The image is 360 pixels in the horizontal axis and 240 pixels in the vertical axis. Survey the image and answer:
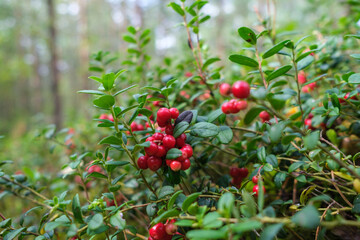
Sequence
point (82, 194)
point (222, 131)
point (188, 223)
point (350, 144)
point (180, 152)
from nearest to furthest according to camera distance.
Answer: point (188, 223) → point (180, 152) → point (222, 131) → point (350, 144) → point (82, 194)

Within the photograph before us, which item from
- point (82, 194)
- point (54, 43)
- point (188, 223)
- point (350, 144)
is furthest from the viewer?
point (54, 43)

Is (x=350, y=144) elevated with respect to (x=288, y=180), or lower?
elevated

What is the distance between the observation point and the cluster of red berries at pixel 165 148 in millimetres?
815

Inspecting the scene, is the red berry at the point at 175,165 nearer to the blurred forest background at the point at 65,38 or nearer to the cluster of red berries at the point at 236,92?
the cluster of red berries at the point at 236,92

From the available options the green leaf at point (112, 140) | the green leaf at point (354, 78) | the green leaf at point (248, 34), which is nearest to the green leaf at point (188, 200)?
the green leaf at point (112, 140)

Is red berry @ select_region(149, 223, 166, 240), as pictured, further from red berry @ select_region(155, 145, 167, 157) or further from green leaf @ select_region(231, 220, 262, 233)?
green leaf @ select_region(231, 220, 262, 233)

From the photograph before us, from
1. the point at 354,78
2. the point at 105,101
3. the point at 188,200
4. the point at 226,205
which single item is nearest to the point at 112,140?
the point at 105,101

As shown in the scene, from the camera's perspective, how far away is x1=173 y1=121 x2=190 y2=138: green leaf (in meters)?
0.83

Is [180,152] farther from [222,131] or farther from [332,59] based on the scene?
[332,59]

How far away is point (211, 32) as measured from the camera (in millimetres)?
18828

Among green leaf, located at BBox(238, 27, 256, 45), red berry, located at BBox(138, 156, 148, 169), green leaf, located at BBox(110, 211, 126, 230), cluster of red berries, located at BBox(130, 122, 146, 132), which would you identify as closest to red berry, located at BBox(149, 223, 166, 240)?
green leaf, located at BBox(110, 211, 126, 230)

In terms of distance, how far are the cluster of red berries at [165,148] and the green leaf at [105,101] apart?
193mm

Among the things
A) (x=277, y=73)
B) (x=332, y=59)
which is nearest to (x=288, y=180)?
(x=277, y=73)

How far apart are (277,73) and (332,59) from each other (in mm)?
1019
